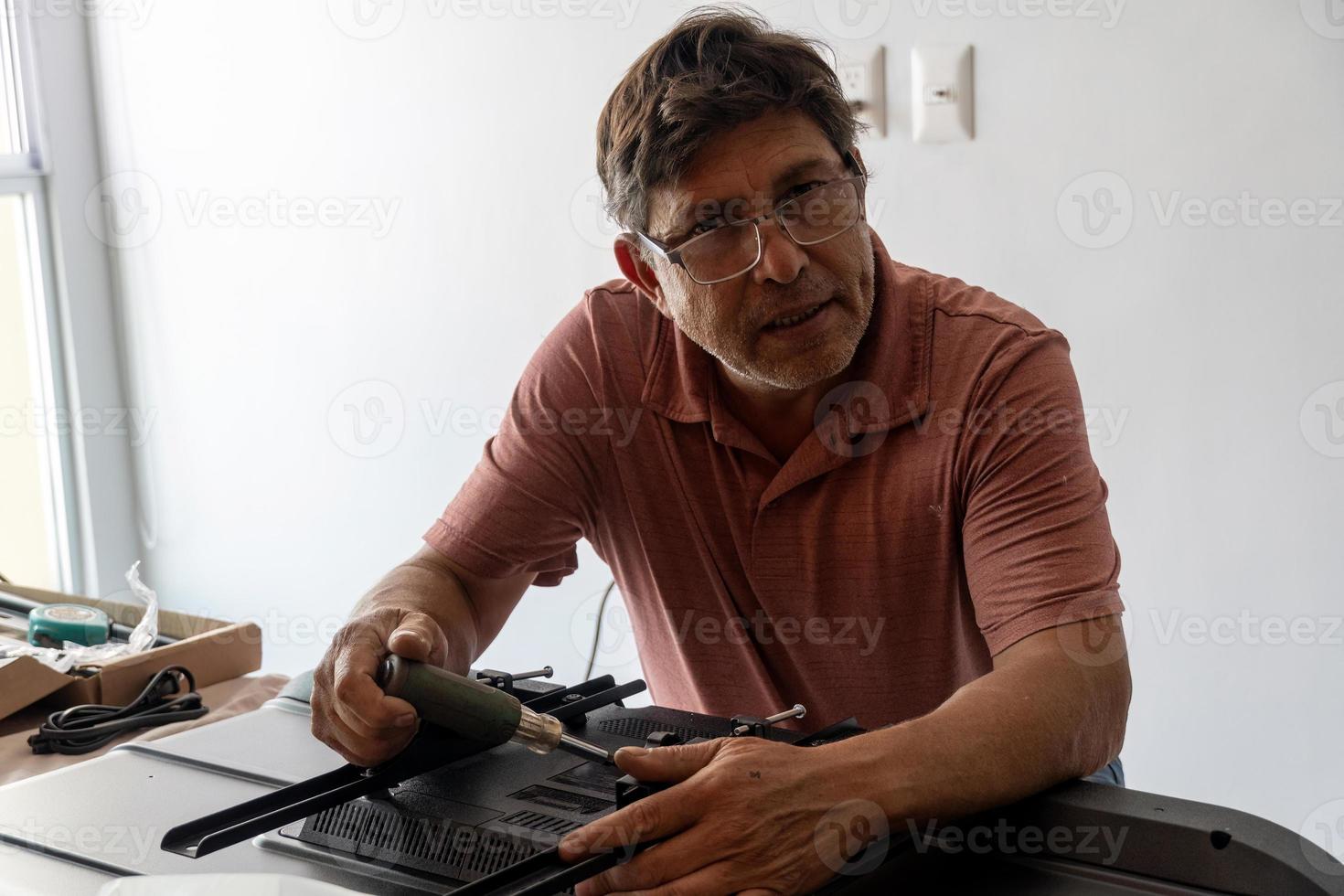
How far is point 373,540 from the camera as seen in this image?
275 centimetres

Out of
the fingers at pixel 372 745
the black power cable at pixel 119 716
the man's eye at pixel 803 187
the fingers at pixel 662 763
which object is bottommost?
the black power cable at pixel 119 716

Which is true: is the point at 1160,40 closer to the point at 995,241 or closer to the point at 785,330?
the point at 995,241

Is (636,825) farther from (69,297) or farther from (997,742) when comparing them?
(69,297)

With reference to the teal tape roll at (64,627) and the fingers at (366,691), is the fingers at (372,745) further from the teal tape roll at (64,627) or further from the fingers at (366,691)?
the teal tape roll at (64,627)

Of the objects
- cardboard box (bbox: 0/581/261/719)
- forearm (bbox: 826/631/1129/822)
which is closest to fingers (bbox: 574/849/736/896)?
forearm (bbox: 826/631/1129/822)

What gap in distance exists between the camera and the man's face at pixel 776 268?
1.28 metres

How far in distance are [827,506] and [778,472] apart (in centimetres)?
7

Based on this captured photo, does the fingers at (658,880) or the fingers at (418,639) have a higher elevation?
the fingers at (418,639)

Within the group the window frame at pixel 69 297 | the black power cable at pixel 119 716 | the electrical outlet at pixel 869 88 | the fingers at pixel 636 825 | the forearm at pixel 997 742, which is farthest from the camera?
the window frame at pixel 69 297

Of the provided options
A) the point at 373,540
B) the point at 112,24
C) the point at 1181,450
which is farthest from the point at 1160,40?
the point at 112,24

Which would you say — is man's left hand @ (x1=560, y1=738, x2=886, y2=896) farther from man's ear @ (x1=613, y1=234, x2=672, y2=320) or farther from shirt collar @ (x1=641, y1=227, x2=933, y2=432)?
man's ear @ (x1=613, y1=234, x2=672, y2=320)

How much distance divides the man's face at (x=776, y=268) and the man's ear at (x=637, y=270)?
0.09 m

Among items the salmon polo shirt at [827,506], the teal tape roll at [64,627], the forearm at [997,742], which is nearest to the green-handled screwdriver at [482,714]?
the forearm at [997,742]

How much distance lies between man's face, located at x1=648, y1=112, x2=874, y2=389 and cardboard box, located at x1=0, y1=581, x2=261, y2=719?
2.53ft
